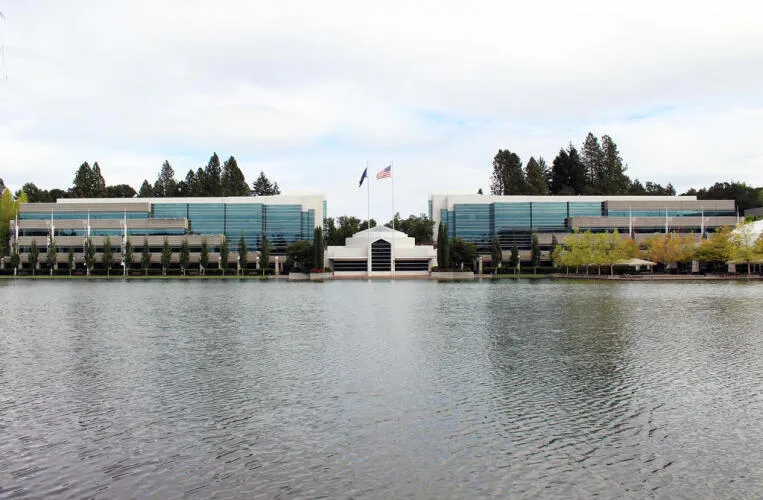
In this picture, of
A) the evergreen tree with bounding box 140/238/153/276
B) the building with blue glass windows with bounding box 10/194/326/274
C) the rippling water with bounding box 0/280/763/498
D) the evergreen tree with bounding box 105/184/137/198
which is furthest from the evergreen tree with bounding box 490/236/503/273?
the evergreen tree with bounding box 105/184/137/198

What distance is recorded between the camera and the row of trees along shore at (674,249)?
303 feet

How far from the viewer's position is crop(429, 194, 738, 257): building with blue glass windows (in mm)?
134125

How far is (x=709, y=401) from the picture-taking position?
16.1 meters

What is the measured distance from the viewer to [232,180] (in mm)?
154875

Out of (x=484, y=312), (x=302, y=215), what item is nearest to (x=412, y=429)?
(x=484, y=312)

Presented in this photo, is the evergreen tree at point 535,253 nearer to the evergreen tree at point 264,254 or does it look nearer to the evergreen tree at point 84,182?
the evergreen tree at point 264,254

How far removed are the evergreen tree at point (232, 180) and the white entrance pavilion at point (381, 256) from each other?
37.8 meters

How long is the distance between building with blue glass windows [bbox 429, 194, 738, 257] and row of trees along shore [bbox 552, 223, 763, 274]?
19.6 m

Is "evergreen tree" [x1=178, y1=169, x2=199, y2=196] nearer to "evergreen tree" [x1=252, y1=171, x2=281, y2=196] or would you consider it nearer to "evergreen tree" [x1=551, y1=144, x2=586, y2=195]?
"evergreen tree" [x1=252, y1=171, x2=281, y2=196]

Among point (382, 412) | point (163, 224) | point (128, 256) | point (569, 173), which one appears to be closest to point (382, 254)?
point (163, 224)

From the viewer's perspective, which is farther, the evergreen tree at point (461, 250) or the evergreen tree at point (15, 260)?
the evergreen tree at point (461, 250)

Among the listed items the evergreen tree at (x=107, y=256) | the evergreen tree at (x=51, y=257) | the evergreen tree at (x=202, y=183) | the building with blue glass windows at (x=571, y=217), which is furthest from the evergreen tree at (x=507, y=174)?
the evergreen tree at (x=51, y=257)

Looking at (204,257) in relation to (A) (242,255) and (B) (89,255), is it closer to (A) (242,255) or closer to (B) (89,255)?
(A) (242,255)

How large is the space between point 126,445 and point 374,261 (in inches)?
4509
